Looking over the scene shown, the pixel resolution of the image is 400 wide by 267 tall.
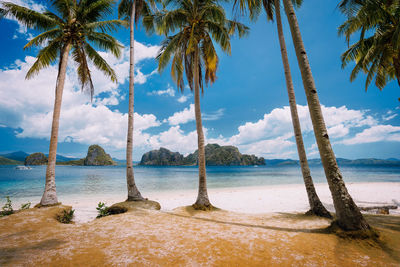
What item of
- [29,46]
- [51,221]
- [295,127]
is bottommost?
[51,221]

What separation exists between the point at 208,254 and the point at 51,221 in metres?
5.24

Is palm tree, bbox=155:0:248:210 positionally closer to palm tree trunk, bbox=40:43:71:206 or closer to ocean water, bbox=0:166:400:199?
palm tree trunk, bbox=40:43:71:206

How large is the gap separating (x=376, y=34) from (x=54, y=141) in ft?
55.8

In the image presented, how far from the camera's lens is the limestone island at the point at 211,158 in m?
132

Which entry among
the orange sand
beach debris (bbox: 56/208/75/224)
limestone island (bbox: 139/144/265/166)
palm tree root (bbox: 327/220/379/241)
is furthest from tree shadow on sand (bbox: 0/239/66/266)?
limestone island (bbox: 139/144/265/166)

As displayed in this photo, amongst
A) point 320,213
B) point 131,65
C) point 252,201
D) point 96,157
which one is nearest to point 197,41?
point 131,65

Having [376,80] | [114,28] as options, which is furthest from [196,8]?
[376,80]

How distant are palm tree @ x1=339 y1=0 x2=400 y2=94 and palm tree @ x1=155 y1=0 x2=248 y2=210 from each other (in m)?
5.44

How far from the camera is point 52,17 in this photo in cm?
816

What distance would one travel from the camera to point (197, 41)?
7988 millimetres

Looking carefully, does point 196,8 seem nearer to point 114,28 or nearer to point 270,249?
point 114,28

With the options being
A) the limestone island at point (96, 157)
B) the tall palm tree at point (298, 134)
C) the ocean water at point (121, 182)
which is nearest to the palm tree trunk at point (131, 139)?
the tall palm tree at point (298, 134)

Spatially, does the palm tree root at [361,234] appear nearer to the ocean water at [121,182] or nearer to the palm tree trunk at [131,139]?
the palm tree trunk at [131,139]

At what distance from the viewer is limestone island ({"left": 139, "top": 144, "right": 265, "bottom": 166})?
433ft
